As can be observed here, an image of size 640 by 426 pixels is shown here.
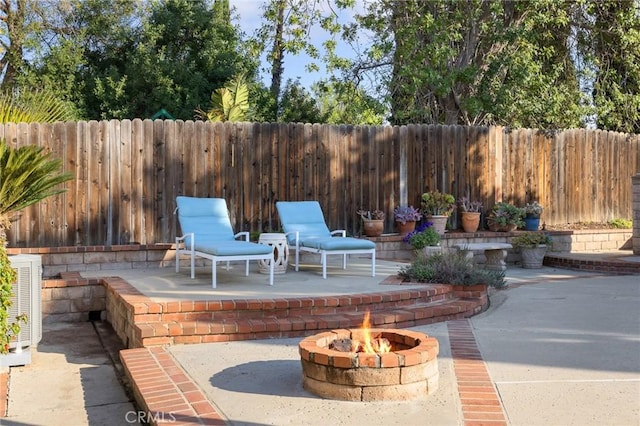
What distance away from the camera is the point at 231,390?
3.88 meters

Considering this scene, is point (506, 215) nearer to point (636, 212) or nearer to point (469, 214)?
point (469, 214)

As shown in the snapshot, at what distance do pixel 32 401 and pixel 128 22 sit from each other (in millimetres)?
16158

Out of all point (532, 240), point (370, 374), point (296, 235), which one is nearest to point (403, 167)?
point (532, 240)

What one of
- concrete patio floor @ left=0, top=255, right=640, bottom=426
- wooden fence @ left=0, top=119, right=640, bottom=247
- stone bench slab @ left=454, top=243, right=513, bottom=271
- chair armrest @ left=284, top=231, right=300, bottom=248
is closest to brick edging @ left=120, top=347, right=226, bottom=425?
concrete patio floor @ left=0, top=255, right=640, bottom=426

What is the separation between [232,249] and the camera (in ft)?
22.3

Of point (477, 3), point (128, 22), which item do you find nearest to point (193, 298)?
point (477, 3)

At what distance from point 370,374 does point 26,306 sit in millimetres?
3047

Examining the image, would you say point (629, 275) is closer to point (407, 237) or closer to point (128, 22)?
point (407, 237)

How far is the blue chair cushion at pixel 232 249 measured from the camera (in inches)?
266

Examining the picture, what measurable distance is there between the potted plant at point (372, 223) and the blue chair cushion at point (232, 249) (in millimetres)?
3296

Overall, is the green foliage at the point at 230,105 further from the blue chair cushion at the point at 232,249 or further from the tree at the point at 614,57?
the tree at the point at 614,57

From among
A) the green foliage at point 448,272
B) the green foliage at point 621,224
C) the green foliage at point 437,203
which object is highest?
the green foliage at point 437,203

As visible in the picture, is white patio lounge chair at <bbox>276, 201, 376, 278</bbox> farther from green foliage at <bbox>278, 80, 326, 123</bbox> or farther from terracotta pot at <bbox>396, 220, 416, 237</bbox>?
green foliage at <bbox>278, 80, 326, 123</bbox>

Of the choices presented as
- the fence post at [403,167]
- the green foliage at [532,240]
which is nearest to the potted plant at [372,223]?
the fence post at [403,167]
